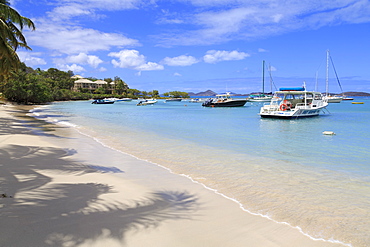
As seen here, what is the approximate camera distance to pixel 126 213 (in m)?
4.62

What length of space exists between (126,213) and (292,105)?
105 feet

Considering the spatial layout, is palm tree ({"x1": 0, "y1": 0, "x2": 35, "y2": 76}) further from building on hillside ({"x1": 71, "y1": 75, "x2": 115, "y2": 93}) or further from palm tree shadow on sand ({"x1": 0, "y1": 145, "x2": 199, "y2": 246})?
building on hillside ({"x1": 71, "y1": 75, "x2": 115, "y2": 93})

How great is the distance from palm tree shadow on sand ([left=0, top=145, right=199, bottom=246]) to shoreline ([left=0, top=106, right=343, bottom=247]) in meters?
0.01

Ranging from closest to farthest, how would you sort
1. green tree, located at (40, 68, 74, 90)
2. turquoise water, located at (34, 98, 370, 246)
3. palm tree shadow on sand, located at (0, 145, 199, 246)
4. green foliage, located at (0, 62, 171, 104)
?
Result: palm tree shadow on sand, located at (0, 145, 199, 246) → turquoise water, located at (34, 98, 370, 246) → green foliage, located at (0, 62, 171, 104) → green tree, located at (40, 68, 74, 90)

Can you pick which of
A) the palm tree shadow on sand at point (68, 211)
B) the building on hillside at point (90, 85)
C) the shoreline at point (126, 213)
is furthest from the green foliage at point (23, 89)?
the building on hillside at point (90, 85)

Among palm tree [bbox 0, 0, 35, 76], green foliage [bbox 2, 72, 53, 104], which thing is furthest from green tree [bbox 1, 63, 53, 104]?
palm tree [bbox 0, 0, 35, 76]

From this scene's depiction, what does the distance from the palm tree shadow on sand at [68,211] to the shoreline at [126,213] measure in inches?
0.4

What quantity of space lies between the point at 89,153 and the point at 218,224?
7.49 m

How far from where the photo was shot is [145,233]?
395cm

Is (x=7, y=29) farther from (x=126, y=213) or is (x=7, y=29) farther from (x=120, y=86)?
(x=120, y=86)

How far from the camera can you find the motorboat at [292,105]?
3006 centimetres

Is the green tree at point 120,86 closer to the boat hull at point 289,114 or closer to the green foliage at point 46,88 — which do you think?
the green foliage at point 46,88

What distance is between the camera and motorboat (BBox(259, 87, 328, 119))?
30.1 meters

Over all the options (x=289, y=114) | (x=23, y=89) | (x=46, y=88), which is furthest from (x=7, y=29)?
(x=46, y=88)
